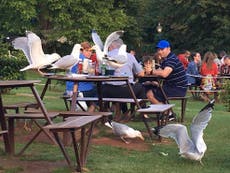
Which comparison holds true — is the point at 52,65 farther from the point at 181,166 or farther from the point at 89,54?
the point at 89,54

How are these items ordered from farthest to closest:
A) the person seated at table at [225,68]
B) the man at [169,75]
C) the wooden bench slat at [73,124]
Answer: the person seated at table at [225,68]
the man at [169,75]
the wooden bench slat at [73,124]

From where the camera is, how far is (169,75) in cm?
1232

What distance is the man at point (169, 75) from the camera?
39.6 ft

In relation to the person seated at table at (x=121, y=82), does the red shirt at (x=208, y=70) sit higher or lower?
lower

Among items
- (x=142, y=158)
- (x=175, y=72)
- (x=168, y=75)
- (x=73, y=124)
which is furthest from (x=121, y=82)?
(x=73, y=124)

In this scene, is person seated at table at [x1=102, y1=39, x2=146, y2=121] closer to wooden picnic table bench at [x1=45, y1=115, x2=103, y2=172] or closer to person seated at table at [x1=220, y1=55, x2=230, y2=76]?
wooden picnic table bench at [x1=45, y1=115, x2=103, y2=172]

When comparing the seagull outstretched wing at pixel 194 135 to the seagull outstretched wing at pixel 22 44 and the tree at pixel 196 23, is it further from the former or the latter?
the tree at pixel 196 23

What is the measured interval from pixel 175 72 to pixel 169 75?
0.13 metres

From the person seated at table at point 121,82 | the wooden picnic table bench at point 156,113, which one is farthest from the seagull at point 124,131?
the person seated at table at point 121,82

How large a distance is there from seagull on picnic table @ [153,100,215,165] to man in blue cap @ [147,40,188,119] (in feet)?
12.6

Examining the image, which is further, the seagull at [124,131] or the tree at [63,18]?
the tree at [63,18]

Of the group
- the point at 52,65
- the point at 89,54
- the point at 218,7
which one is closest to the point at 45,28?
the point at 218,7

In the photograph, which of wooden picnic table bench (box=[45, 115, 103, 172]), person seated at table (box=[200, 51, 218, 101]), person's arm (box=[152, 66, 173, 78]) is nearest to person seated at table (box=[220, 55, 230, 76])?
person seated at table (box=[200, 51, 218, 101])

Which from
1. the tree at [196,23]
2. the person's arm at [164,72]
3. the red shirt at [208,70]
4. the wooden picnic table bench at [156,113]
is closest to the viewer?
the wooden picnic table bench at [156,113]
